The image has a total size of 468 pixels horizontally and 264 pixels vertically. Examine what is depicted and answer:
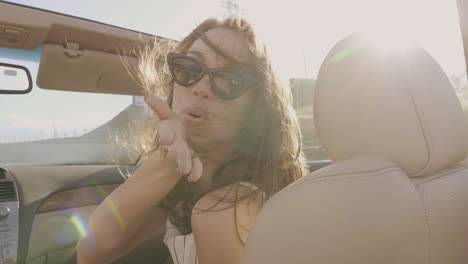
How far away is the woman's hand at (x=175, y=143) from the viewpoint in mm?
988

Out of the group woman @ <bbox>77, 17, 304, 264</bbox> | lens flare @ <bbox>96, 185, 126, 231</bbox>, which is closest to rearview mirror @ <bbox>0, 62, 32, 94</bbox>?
woman @ <bbox>77, 17, 304, 264</bbox>

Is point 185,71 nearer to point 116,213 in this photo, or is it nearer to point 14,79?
point 116,213

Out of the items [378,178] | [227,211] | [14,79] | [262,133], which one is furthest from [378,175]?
[14,79]

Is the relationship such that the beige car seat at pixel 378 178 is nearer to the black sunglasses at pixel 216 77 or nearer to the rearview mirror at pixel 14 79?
the black sunglasses at pixel 216 77

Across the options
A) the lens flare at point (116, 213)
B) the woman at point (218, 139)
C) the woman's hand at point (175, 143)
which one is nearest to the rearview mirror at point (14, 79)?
the woman at point (218, 139)

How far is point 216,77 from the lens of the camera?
57.6 inches

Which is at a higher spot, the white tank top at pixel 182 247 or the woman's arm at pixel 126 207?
the woman's arm at pixel 126 207

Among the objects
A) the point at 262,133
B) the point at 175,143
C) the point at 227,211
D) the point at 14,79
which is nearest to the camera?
the point at 175,143

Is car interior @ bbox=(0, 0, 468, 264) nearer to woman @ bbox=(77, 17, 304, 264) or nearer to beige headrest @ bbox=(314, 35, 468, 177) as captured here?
beige headrest @ bbox=(314, 35, 468, 177)

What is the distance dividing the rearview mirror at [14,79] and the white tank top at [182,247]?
5.58 feet

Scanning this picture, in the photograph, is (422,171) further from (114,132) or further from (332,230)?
(114,132)

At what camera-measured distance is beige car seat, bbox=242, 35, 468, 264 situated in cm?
84

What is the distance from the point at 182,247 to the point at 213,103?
53 centimetres

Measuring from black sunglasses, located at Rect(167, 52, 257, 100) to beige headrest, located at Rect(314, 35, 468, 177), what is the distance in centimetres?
48
